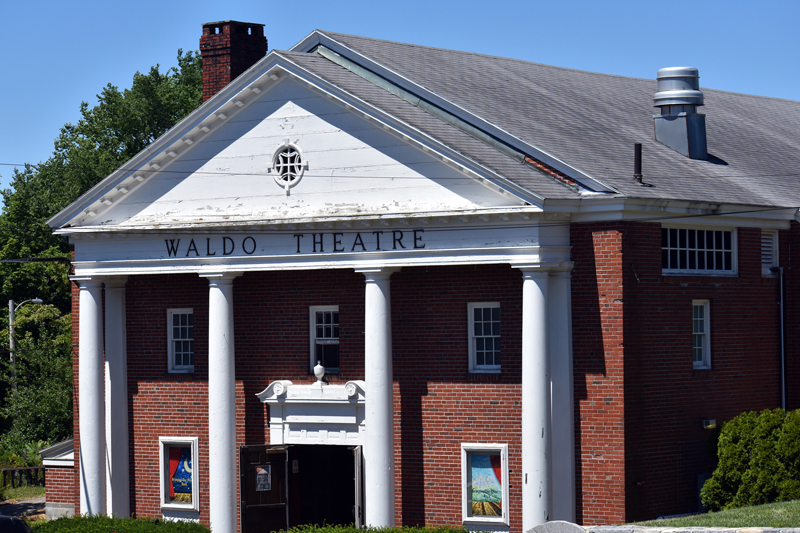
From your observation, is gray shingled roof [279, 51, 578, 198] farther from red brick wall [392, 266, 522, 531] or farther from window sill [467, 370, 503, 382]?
window sill [467, 370, 503, 382]

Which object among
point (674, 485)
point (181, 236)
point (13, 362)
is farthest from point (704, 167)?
point (13, 362)

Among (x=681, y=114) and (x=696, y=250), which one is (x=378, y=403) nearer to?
(x=696, y=250)

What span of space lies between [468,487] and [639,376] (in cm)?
405

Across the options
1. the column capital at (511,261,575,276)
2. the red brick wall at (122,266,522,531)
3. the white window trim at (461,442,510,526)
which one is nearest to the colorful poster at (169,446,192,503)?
the red brick wall at (122,266,522,531)

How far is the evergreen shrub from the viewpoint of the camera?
2200cm

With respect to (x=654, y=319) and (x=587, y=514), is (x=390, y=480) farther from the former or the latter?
(x=654, y=319)

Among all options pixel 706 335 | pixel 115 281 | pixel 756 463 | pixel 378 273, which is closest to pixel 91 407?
pixel 115 281

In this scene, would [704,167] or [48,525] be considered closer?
[48,525]

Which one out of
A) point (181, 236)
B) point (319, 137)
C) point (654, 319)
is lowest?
point (654, 319)

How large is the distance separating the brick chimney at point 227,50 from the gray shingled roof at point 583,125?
3.47 metres

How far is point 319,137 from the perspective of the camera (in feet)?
79.8

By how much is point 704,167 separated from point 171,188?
11859mm

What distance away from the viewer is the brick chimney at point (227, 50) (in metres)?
29.2

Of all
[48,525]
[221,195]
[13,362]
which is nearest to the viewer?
[48,525]
